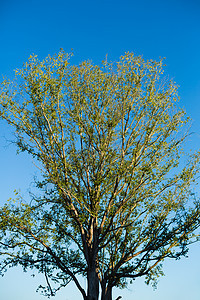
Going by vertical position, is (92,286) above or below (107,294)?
above

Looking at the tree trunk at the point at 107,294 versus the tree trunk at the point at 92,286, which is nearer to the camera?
the tree trunk at the point at 92,286

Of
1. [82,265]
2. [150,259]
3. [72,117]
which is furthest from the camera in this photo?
[72,117]

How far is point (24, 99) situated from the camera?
1586 cm

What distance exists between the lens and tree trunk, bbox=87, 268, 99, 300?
13.1 meters

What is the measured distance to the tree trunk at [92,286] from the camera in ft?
43.0

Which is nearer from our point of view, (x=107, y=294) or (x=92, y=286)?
(x=92, y=286)

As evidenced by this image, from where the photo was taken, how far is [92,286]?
13.3 metres

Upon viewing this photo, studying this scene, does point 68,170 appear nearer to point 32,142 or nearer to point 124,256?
point 32,142

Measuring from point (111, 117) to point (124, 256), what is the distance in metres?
7.30

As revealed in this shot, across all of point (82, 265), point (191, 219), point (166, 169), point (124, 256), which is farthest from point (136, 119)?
point (82, 265)

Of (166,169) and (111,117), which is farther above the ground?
(111,117)

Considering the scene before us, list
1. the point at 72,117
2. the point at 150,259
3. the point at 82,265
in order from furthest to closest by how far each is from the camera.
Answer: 1. the point at 72,117
2. the point at 82,265
3. the point at 150,259

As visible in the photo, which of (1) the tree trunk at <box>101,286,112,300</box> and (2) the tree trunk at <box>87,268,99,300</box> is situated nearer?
(2) the tree trunk at <box>87,268,99,300</box>

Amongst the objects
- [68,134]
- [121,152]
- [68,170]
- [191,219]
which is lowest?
[191,219]
